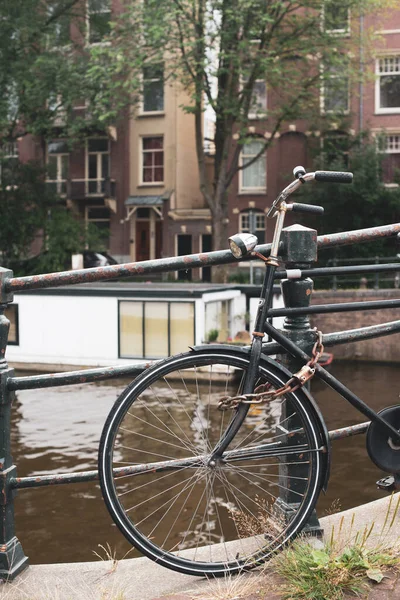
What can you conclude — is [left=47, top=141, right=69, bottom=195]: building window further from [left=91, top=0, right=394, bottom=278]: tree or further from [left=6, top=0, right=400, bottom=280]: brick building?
[left=91, top=0, right=394, bottom=278]: tree

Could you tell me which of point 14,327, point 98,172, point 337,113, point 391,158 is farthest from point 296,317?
point 98,172

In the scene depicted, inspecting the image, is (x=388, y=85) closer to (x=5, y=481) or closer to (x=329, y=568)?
(x=5, y=481)

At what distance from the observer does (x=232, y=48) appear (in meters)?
23.2

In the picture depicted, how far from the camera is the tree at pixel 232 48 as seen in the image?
22.0 metres

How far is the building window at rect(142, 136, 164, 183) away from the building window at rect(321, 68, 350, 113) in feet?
28.2

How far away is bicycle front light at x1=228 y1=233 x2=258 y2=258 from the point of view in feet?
7.16

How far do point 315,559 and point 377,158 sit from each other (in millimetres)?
26615

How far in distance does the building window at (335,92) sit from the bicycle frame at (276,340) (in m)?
22.7

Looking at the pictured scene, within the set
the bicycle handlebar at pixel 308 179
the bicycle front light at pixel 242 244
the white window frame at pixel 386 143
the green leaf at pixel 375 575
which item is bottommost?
the green leaf at pixel 375 575

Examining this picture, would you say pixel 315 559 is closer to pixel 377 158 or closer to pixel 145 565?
pixel 145 565

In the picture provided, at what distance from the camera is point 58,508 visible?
955 cm

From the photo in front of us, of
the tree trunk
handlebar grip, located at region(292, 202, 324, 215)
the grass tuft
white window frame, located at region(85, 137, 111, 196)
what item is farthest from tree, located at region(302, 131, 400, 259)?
the grass tuft

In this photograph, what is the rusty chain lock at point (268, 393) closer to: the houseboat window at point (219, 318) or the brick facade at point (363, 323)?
the houseboat window at point (219, 318)

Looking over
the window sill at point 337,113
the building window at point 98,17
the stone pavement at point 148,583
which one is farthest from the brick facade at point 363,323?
the stone pavement at point 148,583
